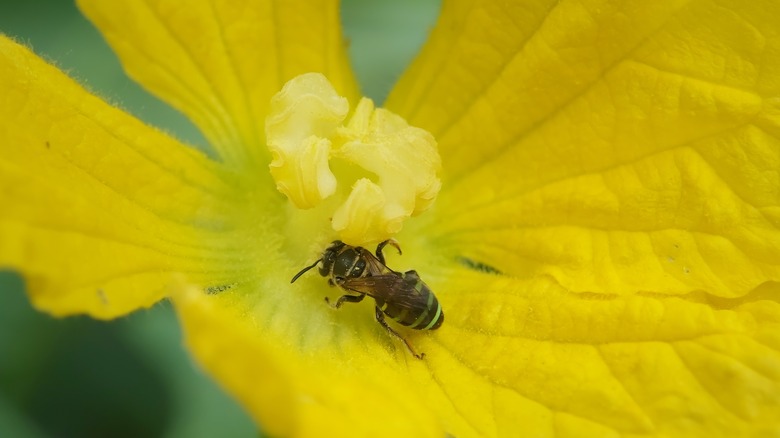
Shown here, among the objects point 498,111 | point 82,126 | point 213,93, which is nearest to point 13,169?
point 82,126

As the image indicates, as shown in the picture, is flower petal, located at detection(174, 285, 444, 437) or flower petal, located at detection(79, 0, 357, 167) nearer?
flower petal, located at detection(174, 285, 444, 437)

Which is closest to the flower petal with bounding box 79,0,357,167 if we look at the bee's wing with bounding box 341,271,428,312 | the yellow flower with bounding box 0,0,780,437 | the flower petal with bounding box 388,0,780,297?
the yellow flower with bounding box 0,0,780,437

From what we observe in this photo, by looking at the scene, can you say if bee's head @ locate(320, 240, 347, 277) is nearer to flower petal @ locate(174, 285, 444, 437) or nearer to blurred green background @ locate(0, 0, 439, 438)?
flower petal @ locate(174, 285, 444, 437)

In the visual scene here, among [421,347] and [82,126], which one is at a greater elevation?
[82,126]

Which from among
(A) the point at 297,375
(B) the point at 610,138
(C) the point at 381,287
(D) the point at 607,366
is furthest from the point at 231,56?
(D) the point at 607,366

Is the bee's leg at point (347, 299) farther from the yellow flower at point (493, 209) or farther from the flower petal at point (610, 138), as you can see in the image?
the flower petal at point (610, 138)

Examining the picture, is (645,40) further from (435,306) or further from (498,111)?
(435,306)
